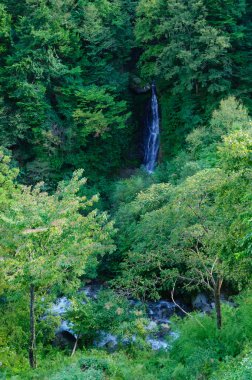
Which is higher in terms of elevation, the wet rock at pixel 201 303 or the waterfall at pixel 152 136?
the waterfall at pixel 152 136

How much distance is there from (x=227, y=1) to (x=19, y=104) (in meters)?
11.6

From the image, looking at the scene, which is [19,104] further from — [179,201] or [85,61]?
[179,201]

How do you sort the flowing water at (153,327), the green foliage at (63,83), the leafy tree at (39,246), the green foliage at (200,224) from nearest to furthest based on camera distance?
1. the green foliage at (200,224)
2. the leafy tree at (39,246)
3. the flowing water at (153,327)
4. the green foliage at (63,83)

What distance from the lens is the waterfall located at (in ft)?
80.2

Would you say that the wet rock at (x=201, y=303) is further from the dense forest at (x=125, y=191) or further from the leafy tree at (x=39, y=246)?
the leafy tree at (x=39, y=246)

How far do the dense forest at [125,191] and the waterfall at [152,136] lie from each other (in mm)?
121

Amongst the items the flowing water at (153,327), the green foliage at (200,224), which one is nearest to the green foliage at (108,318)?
the flowing water at (153,327)

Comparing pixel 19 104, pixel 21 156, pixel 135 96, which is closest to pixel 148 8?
pixel 135 96

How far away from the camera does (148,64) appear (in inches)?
919

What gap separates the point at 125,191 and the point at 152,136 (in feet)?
22.3

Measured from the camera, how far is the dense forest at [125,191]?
921 cm

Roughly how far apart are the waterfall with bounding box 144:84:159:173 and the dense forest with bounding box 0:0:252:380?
12 cm

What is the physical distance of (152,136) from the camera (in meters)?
24.9

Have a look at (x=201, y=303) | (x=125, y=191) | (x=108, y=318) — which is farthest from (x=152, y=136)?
(x=108, y=318)
